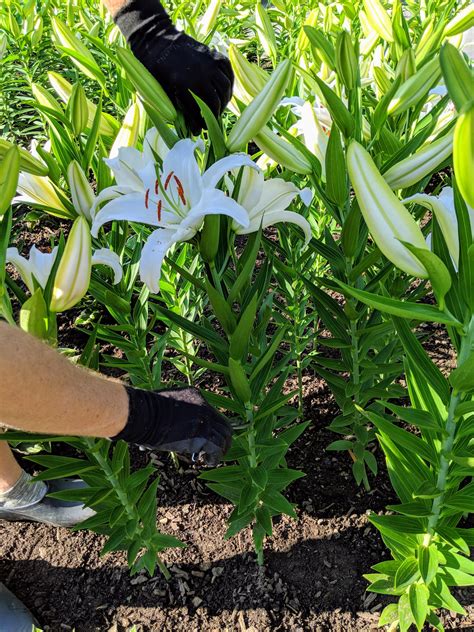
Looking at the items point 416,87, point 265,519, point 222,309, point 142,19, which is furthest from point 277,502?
point 142,19

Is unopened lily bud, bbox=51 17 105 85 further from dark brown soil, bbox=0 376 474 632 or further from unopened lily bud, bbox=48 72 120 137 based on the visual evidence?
dark brown soil, bbox=0 376 474 632

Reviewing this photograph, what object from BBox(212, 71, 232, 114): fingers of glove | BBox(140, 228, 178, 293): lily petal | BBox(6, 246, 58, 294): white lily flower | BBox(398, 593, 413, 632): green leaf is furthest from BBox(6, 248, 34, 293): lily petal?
BBox(398, 593, 413, 632): green leaf

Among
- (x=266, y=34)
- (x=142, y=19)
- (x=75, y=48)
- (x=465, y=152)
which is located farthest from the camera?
(x=266, y=34)

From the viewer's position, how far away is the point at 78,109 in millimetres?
1009

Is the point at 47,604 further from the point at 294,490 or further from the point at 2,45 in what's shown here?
the point at 2,45

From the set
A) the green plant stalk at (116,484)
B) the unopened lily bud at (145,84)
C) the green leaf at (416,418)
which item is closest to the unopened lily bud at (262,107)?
the unopened lily bud at (145,84)

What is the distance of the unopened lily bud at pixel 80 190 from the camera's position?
93 centimetres

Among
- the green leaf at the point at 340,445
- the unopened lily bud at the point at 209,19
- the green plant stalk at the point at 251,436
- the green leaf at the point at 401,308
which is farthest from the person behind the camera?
the unopened lily bud at the point at 209,19

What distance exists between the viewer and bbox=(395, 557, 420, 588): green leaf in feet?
3.36

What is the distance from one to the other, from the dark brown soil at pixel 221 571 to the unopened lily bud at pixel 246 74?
3.22ft

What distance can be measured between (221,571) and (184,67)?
1105 millimetres

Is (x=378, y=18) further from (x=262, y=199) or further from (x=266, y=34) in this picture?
(x=262, y=199)

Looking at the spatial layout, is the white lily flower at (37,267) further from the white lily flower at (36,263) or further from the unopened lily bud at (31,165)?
the unopened lily bud at (31,165)

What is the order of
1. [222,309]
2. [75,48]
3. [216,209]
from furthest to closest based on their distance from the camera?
[75,48] → [222,309] → [216,209]
